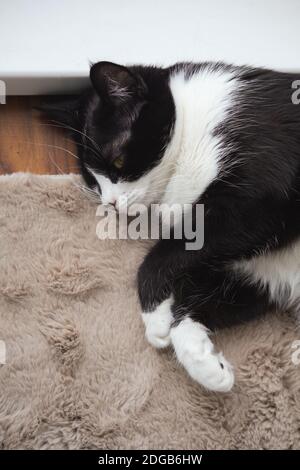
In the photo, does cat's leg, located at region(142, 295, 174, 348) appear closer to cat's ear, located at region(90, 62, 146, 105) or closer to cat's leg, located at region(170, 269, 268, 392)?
cat's leg, located at region(170, 269, 268, 392)

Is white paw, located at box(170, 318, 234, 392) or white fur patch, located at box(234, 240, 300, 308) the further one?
white fur patch, located at box(234, 240, 300, 308)

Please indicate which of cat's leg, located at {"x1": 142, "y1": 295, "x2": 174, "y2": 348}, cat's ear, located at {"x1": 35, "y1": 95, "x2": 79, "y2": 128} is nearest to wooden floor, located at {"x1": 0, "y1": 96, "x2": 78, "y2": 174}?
cat's ear, located at {"x1": 35, "y1": 95, "x2": 79, "y2": 128}

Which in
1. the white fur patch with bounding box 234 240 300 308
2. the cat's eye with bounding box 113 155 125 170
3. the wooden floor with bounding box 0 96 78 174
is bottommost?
the white fur patch with bounding box 234 240 300 308

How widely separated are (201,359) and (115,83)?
57cm

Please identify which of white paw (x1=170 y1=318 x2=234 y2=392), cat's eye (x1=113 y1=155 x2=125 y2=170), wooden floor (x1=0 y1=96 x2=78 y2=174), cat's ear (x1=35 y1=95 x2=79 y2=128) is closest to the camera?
white paw (x1=170 y1=318 x2=234 y2=392)

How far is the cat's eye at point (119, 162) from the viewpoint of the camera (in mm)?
1134

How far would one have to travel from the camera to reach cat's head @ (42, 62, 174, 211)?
3.66 ft

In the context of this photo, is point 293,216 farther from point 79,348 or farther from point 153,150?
point 79,348

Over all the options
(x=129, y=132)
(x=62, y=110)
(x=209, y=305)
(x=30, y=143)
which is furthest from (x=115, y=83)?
(x=209, y=305)

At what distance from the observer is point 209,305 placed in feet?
3.79

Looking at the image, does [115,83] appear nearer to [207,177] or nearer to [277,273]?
[207,177]

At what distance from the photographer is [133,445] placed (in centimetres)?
103

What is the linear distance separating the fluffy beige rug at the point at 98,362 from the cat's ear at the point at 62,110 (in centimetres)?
19
